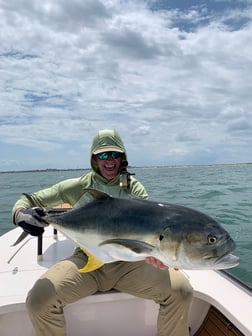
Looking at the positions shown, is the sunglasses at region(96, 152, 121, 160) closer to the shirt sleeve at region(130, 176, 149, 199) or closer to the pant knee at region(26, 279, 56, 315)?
the shirt sleeve at region(130, 176, 149, 199)

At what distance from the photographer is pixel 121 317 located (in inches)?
129

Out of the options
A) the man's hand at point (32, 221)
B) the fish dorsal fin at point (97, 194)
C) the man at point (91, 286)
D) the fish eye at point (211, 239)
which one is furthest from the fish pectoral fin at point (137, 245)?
the man's hand at point (32, 221)

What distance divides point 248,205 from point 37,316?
13.0 m

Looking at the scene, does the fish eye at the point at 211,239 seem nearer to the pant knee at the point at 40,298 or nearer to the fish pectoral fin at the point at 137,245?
the fish pectoral fin at the point at 137,245

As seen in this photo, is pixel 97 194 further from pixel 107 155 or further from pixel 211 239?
pixel 107 155

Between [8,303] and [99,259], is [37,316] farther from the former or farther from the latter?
[99,259]

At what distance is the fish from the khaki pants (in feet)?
1.40

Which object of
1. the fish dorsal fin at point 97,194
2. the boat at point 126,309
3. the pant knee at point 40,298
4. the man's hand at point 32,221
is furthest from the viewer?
the boat at point 126,309

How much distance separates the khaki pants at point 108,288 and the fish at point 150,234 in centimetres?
43

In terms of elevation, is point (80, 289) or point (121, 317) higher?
point (80, 289)

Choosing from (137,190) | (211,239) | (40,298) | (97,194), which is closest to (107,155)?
(137,190)

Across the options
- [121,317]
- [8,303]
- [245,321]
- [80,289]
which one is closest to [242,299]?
[245,321]

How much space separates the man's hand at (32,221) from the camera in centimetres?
284

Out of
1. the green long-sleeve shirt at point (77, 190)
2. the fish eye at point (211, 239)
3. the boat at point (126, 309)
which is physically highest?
the green long-sleeve shirt at point (77, 190)
